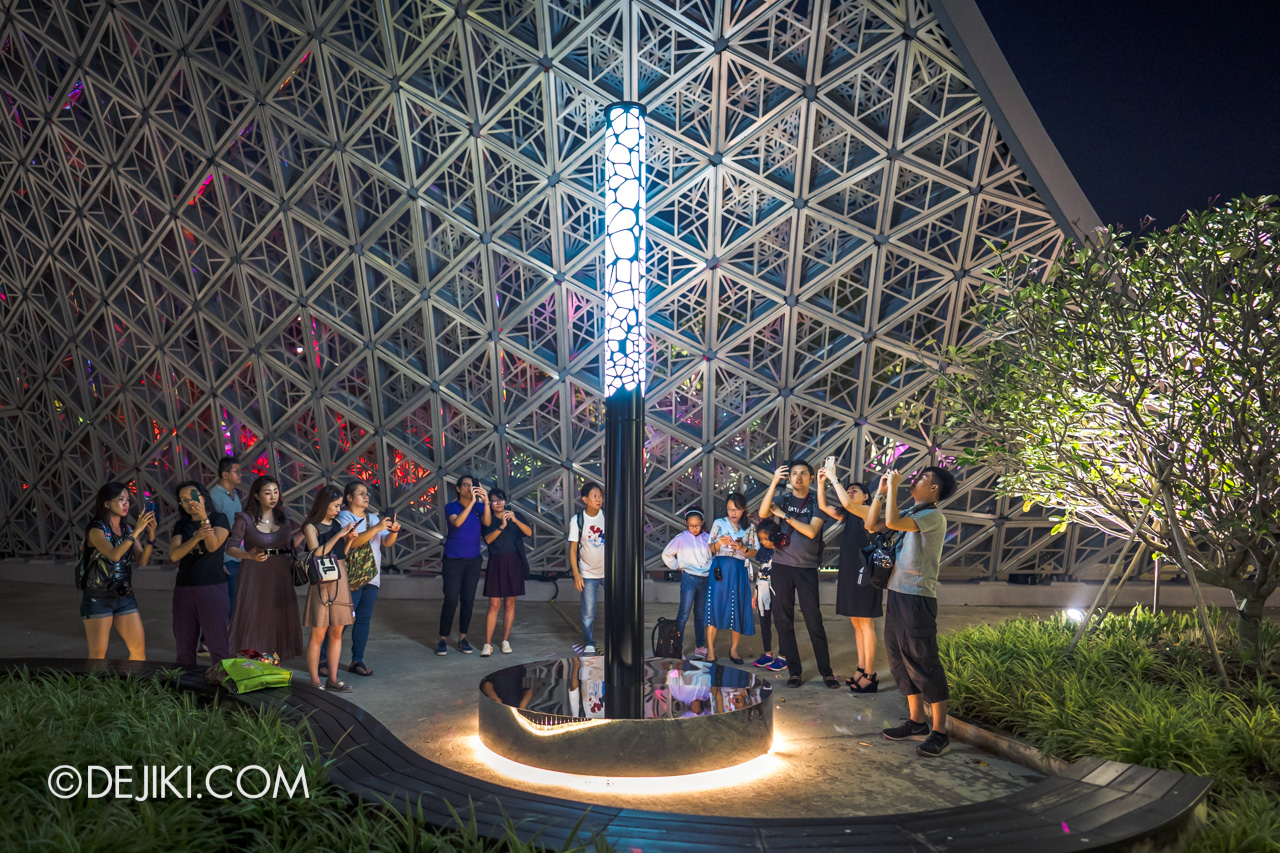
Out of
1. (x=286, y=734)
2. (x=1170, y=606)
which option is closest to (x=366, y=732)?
(x=286, y=734)

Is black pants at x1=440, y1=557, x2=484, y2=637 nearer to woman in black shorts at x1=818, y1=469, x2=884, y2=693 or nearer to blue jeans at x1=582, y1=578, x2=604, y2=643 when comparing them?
blue jeans at x1=582, y1=578, x2=604, y2=643

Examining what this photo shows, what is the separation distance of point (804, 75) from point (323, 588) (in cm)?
942

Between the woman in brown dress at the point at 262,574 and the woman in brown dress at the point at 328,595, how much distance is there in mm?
259

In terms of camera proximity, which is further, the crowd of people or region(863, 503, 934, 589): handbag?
region(863, 503, 934, 589): handbag

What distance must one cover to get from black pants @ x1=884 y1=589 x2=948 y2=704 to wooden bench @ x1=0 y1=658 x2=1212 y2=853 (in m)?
1.42

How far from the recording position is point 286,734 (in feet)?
15.6

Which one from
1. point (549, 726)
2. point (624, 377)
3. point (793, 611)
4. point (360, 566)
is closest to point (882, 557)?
point (793, 611)

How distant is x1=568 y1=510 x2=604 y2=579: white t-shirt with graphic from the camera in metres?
9.82

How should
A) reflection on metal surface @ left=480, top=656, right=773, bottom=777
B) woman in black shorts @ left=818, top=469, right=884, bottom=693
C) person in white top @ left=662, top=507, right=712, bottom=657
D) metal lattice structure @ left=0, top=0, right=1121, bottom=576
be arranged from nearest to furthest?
reflection on metal surface @ left=480, top=656, right=773, bottom=777, woman in black shorts @ left=818, top=469, right=884, bottom=693, person in white top @ left=662, top=507, right=712, bottom=657, metal lattice structure @ left=0, top=0, right=1121, bottom=576

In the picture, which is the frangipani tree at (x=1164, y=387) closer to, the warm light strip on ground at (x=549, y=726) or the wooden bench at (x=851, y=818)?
the wooden bench at (x=851, y=818)

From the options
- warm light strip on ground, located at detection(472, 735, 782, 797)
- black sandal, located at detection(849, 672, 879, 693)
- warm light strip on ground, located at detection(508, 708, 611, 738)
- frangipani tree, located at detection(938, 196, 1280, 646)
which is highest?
frangipani tree, located at detection(938, 196, 1280, 646)

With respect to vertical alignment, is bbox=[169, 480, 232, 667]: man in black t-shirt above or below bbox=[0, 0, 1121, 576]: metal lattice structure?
below

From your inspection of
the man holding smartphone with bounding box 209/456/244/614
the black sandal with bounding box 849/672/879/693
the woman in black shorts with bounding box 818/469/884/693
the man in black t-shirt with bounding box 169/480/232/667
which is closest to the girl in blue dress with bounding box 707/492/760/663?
the woman in black shorts with bounding box 818/469/884/693

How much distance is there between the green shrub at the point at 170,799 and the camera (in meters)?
3.59
